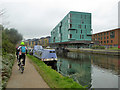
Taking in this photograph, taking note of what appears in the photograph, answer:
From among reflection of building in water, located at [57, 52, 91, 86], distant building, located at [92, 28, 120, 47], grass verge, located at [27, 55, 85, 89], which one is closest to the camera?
grass verge, located at [27, 55, 85, 89]

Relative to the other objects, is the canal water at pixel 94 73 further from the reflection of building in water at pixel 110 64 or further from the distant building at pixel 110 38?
the distant building at pixel 110 38

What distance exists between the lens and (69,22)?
60094 mm

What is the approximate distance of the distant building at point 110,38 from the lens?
53.1m

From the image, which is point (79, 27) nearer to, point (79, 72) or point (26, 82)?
point (79, 72)

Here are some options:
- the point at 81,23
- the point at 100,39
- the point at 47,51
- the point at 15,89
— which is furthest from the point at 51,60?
the point at 100,39

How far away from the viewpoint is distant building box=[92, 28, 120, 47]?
53.1 m

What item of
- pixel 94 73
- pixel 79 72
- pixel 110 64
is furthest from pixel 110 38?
pixel 79 72

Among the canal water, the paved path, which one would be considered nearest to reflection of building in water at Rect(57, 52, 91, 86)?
the canal water

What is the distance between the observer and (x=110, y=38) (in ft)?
193

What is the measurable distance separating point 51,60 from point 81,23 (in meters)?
50.9

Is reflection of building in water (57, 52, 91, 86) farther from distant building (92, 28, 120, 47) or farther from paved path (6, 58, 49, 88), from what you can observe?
distant building (92, 28, 120, 47)

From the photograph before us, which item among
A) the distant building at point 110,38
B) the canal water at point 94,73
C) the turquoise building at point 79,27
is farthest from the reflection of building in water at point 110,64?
the turquoise building at point 79,27

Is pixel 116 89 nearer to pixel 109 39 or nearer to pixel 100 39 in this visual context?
pixel 109 39

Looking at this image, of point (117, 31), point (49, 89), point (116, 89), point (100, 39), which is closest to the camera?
point (49, 89)
